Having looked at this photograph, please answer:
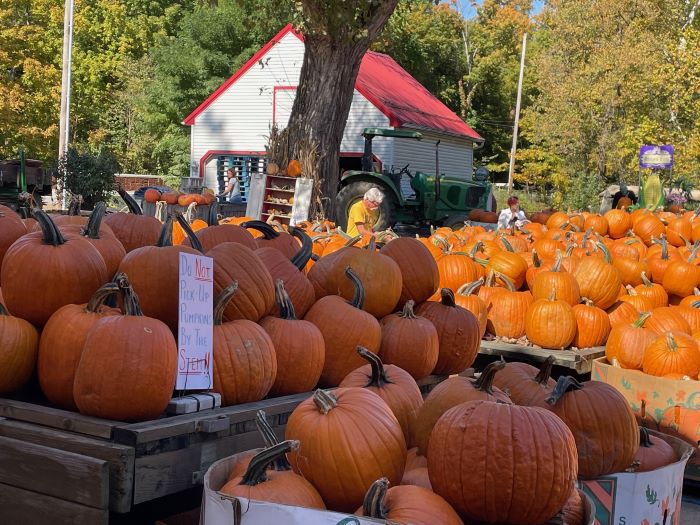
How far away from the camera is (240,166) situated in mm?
30406

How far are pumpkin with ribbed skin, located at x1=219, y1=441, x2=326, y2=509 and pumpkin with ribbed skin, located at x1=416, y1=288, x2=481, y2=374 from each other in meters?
1.94

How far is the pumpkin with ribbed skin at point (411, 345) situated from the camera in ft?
12.7

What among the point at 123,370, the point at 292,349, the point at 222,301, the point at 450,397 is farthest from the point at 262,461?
the point at 292,349

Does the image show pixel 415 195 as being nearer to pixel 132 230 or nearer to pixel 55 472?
pixel 132 230

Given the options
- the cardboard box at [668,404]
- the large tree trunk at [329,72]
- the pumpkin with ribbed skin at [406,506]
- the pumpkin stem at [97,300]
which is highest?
the large tree trunk at [329,72]

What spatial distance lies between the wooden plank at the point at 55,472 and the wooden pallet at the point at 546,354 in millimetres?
3876

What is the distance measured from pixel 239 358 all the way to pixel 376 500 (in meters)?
1.07

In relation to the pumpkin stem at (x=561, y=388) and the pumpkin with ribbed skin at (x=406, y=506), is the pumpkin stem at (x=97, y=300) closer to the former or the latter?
the pumpkin with ribbed skin at (x=406, y=506)

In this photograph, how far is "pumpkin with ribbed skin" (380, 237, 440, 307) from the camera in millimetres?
4488

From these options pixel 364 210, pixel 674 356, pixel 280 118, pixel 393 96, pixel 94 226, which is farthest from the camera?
pixel 280 118

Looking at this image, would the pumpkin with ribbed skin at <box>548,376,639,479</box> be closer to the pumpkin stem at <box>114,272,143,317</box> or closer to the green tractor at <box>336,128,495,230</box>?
the pumpkin stem at <box>114,272,143,317</box>

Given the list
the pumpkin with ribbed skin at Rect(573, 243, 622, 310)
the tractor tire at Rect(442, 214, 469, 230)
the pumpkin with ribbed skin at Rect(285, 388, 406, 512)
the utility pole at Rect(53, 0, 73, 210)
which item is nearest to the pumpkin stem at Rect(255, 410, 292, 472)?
the pumpkin with ribbed skin at Rect(285, 388, 406, 512)

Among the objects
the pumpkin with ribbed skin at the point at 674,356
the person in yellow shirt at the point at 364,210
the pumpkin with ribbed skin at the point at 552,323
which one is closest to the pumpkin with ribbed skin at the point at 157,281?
the pumpkin with ribbed skin at the point at 674,356

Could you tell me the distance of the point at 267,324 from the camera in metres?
3.41
